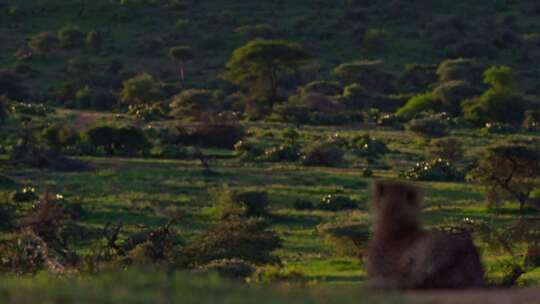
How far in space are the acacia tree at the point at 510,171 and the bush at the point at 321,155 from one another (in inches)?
214

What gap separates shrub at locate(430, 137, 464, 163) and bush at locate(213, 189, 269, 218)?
894 cm

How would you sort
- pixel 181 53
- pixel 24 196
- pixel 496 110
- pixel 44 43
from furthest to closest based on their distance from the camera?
pixel 44 43 → pixel 181 53 → pixel 496 110 → pixel 24 196

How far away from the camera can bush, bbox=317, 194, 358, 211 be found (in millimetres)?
21328

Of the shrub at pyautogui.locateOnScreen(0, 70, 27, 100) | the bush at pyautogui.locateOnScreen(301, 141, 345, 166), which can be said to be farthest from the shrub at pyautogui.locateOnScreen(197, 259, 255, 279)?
the shrub at pyautogui.locateOnScreen(0, 70, 27, 100)

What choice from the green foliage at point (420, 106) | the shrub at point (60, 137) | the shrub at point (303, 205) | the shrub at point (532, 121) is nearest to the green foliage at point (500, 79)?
the green foliage at point (420, 106)

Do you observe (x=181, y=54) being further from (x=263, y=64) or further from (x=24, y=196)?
(x=24, y=196)

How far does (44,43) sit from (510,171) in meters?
35.6

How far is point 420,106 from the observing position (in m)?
44.3

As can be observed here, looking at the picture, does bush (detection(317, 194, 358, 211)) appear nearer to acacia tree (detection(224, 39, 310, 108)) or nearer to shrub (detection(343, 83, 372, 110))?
acacia tree (detection(224, 39, 310, 108))

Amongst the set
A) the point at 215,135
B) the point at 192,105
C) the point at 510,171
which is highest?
the point at 192,105

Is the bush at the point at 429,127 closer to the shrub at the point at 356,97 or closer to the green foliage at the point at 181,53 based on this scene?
the shrub at the point at 356,97

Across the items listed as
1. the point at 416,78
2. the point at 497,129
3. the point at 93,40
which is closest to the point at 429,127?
the point at 497,129

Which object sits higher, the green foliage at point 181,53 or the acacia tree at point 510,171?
the green foliage at point 181,53

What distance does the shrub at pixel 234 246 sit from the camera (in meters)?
14.2
